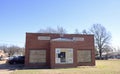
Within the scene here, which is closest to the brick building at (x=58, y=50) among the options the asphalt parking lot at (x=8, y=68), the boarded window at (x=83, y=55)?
the boarded window at (x=83, y=55)

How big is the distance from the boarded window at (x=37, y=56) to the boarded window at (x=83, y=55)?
5.77 m

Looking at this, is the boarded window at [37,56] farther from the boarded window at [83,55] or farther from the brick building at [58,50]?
the boarded window at [83,55]

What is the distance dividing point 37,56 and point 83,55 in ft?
25.0

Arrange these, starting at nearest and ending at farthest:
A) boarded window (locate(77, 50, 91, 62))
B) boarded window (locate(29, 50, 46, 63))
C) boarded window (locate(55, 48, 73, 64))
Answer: boarded window (locate(55, 48, 73, 64))
boarded window (locate(29, 50, 46, 63))
boarded window (locate(77, 50, 91, 62))

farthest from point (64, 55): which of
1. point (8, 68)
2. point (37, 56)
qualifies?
point (8, 68)

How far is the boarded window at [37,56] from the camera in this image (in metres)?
33.9

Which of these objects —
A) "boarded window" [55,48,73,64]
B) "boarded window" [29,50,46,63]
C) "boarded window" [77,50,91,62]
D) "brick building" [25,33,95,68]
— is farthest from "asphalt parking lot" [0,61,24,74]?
"boarded window" [77,50,91,62]

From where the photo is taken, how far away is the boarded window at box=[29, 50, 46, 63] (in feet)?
111

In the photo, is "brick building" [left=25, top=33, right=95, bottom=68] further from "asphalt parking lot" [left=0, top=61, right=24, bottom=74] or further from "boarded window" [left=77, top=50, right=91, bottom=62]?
"asphalt parking lot" [left=0, top=61, right=24, bottom=74]

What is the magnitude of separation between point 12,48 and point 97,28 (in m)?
53.4

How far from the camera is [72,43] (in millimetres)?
32281

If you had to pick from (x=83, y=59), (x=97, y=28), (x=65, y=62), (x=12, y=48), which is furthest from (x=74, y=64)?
(x=12, y=48)

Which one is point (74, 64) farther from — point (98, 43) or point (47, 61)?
point (98, 43)

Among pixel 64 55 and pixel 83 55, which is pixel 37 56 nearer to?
pixel 64 55
